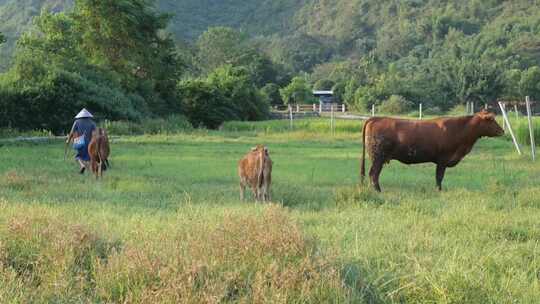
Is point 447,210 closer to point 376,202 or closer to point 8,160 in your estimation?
point 376,202

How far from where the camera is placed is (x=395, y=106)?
58344mm

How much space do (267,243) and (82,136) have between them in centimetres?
1032

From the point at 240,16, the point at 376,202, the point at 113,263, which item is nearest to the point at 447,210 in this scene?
the point at 376,202

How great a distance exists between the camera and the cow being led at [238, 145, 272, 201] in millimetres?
9844

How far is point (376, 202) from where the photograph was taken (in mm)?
9477

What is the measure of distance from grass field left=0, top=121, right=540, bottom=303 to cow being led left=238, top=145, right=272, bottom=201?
0.35 meters

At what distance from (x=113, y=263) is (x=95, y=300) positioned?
37 centimetres

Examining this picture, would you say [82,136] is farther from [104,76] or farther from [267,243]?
[104,76]

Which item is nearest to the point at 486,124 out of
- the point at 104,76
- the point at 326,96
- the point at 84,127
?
the point at 84,127

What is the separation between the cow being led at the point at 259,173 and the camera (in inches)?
388

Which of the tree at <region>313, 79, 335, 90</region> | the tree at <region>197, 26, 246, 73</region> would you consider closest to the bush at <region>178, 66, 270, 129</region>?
the tree at <region>197, 26, 246, 73</region>

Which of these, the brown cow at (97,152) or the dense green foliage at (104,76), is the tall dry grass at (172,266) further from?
the dense green foliage at (104,76)

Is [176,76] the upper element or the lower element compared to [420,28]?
lower

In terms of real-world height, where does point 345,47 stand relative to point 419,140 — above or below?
above
